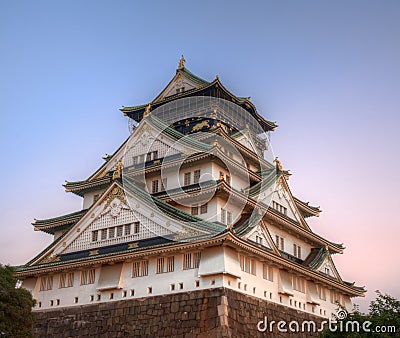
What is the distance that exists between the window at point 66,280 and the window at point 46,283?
0.84 m

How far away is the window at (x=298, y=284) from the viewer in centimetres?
3725

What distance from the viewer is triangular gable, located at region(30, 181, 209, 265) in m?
32.8

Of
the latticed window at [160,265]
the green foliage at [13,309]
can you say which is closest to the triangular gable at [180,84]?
the latticed window at [160,265]

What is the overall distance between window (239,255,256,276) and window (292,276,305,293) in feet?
17.3

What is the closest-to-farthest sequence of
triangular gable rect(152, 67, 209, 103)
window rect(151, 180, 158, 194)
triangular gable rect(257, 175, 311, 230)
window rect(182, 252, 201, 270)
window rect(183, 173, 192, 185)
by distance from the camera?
1. window rect(182, 252, 201, 270)
2. window rect(183, 173, 192, 185)
3. triangular gable rect(257, 175, 311, 230)
4. window rect(151, 180, 158, 194)
5. triangular gable rect(152, 67, 209, 103)

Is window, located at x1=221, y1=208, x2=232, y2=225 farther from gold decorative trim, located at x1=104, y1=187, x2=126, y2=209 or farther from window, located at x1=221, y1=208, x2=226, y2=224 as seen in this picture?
gold decorative trim, located at x1=104, y1=187, x2=126, y2=209

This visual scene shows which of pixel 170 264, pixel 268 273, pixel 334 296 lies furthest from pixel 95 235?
pixel 334 296

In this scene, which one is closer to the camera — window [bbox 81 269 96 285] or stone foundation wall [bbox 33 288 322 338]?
stone foundation wall [bbox 33 288 322 338]

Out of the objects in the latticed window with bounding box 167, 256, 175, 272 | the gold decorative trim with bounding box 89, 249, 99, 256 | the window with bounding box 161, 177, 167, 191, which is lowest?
the latticed window with bounding box 167, 256, 175, 272

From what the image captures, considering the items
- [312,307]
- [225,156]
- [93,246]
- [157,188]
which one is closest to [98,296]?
[93,246]

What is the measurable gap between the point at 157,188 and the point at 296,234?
38.5ft

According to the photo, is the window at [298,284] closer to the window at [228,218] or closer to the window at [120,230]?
the window at [228,218]

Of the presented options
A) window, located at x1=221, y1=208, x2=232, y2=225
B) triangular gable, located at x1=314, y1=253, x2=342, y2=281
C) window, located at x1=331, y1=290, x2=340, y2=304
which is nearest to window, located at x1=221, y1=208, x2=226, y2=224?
window, located at x1=221, y1=208, x2=232, y2=225

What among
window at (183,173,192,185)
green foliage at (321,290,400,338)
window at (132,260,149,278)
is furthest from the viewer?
window at (183,173,192,185)
